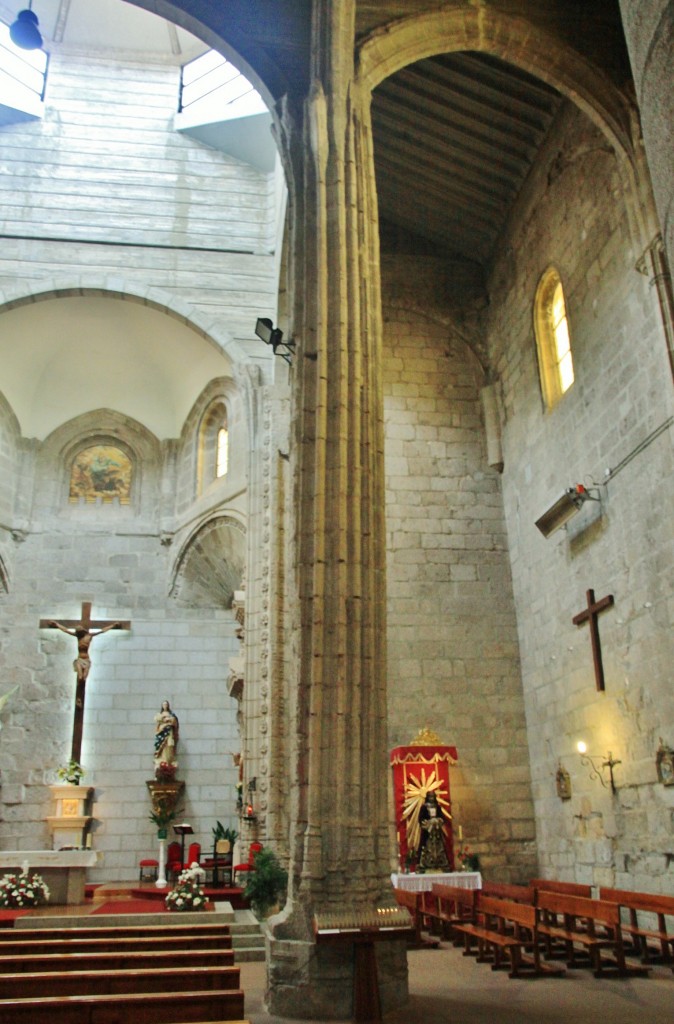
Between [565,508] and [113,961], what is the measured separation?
7765mm

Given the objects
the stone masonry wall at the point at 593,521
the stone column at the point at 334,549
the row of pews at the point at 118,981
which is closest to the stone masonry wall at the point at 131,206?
the stone masonry wall at the point at 593,521

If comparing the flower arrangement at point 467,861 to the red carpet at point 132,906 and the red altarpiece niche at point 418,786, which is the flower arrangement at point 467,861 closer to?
the red altarpiece niche at point 418,786

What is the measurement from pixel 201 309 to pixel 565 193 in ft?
24.8

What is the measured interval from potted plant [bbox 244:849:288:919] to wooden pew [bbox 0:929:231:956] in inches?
162

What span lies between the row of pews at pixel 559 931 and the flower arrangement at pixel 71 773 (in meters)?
8.63

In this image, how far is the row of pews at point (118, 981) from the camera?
13.7 ft

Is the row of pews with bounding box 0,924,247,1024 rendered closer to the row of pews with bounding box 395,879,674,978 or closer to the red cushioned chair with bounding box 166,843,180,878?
the row of pews with bounding box 395,879,674,978

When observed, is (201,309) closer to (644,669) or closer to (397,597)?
(397,597)

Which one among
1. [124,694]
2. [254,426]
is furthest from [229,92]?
[124,694]

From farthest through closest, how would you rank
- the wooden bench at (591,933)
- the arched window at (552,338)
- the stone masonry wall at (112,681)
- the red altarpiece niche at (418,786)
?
the stone masonry wall at (112,681), the arched window at (552,338), the red altarpiece niche at (418,786), the wooden bench at (591,933)

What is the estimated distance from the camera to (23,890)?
35.9ft

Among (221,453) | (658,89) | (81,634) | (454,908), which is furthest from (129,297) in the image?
(658,89)

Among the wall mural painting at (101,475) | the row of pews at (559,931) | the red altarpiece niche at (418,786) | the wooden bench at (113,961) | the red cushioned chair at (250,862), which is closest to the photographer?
the wooden bench at (113,961)

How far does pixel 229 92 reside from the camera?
730 inches
